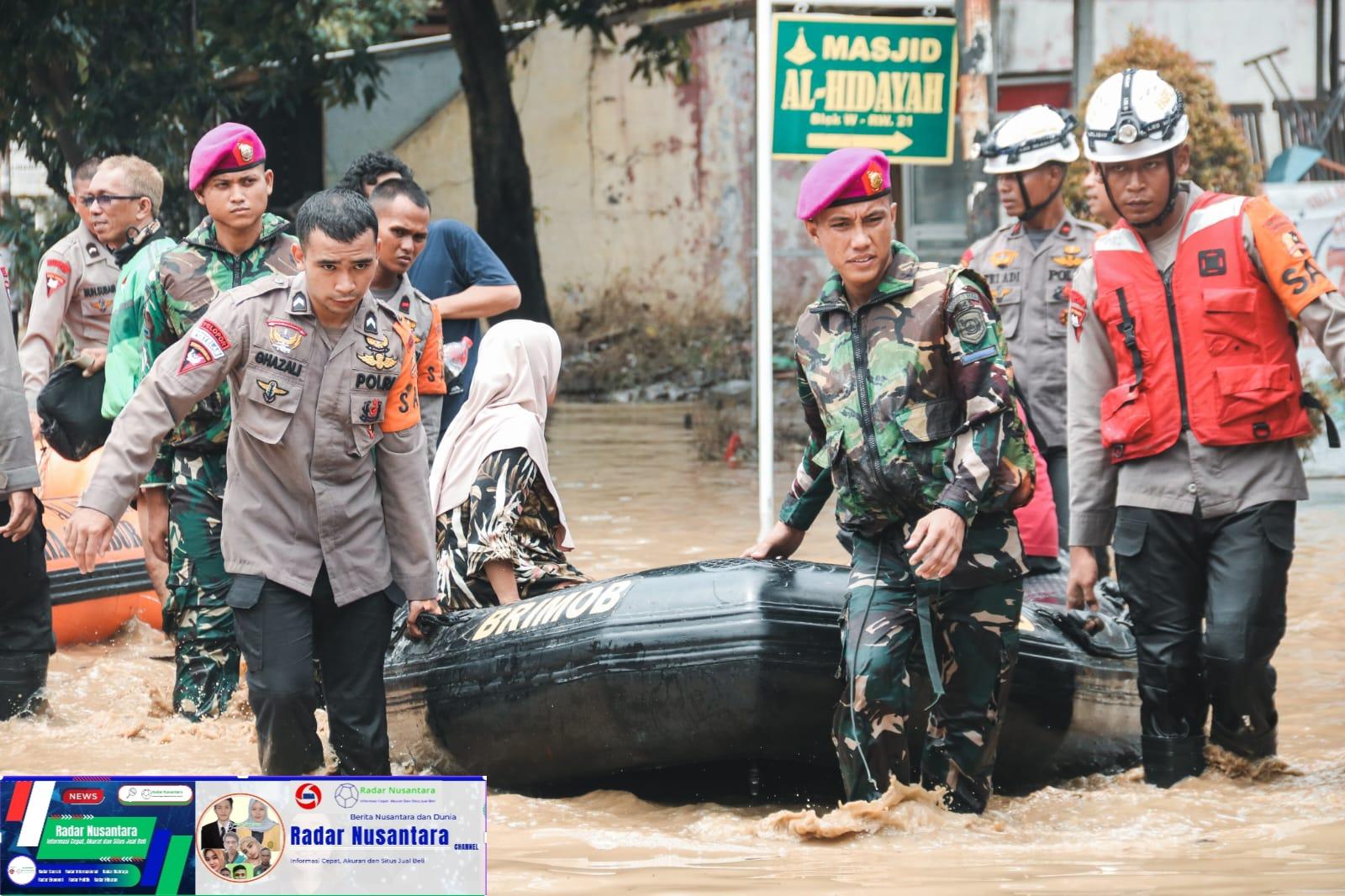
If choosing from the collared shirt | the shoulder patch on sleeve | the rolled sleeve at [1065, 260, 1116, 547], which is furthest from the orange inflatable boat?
the shoulder patch on sleeve

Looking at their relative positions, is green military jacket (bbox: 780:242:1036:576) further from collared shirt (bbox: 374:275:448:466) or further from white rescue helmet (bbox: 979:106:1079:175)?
white rescue helmet (bbox: 979:106:1079:175)

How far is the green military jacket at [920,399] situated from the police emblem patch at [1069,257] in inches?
83.9

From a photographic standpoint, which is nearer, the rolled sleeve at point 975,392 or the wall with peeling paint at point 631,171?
the rolled sleeve at point 975,392

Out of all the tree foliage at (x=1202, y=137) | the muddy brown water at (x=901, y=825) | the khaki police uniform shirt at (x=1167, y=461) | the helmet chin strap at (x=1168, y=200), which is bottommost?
the muddy brown water at (x=901, y=825)

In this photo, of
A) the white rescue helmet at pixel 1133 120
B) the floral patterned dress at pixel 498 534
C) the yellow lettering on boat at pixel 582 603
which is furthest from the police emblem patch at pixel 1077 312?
the floral patterned dress at pixel 498 534

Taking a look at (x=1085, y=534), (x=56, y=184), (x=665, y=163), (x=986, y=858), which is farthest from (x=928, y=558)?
(x=665, y=163)

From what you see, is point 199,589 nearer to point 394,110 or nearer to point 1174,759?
point 1174,759

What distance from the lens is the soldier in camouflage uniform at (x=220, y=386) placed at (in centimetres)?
496

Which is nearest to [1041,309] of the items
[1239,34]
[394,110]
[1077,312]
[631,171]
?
[1077,312]

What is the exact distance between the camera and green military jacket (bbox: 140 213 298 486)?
198 inches

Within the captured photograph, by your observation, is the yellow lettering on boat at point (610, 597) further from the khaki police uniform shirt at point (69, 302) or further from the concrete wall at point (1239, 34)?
the concrete wall at point (1239, 34)

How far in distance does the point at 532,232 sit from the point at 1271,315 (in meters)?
9.98

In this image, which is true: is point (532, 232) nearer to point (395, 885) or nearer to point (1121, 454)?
point (1121, 454)

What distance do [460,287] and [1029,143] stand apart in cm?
214
